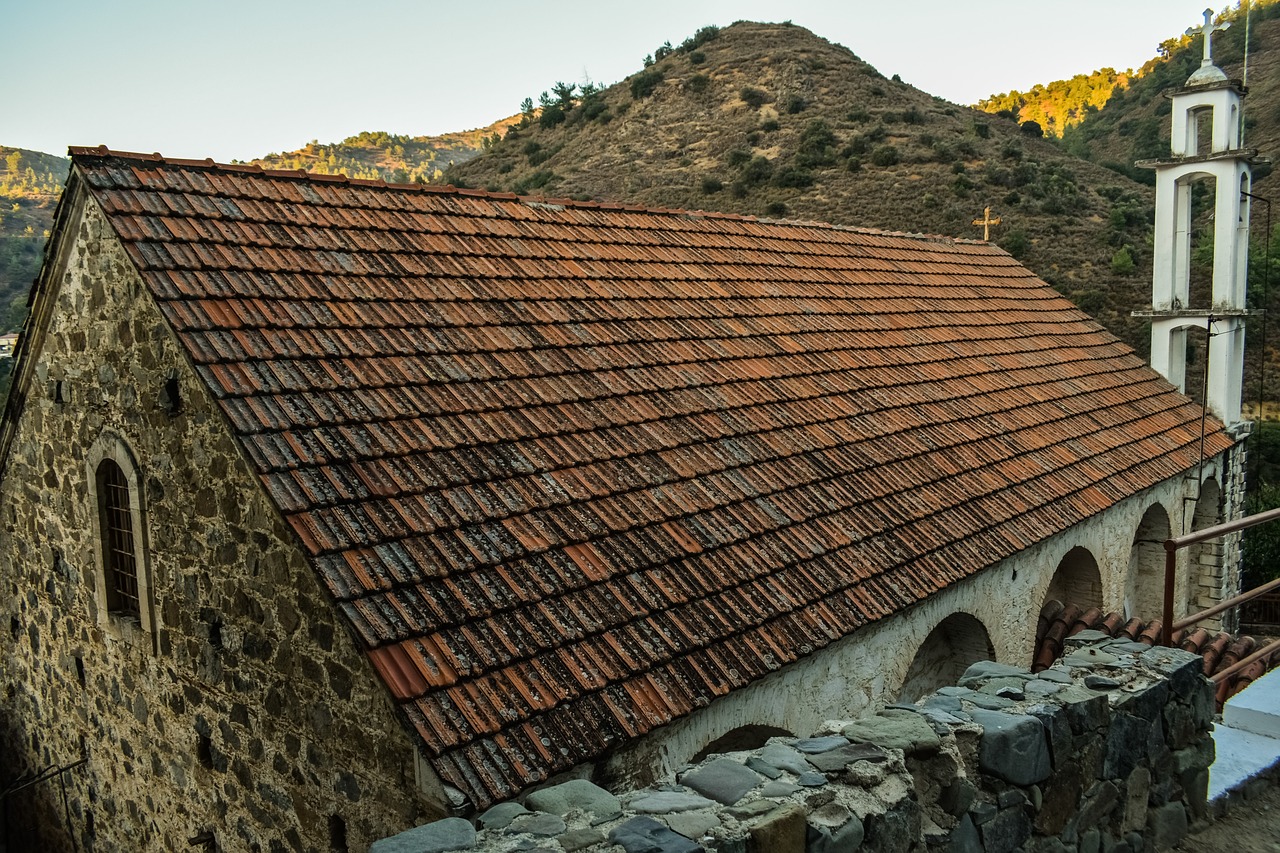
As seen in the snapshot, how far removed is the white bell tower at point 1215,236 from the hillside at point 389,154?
53274 millimetres

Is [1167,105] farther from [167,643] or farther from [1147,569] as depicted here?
[167,643]

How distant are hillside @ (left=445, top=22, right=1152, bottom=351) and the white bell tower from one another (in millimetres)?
12643

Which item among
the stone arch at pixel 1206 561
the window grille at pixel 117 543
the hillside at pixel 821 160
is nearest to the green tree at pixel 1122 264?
the hillside at pixel 821 160

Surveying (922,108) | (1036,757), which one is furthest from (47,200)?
(1036,757)

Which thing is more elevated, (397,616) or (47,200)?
(47,200)

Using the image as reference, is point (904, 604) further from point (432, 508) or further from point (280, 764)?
point (280, 764)

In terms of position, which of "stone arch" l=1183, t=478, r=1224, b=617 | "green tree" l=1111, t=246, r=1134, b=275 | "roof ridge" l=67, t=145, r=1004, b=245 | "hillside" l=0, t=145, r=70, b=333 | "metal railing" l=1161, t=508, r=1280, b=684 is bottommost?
"stone arch" l=1183, t=478, r=1224, b=617

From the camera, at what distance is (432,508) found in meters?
4.82

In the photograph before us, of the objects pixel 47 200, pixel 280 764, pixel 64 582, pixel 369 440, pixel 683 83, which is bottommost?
pixel 280 764

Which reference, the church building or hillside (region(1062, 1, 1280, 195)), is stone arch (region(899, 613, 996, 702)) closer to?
the church building

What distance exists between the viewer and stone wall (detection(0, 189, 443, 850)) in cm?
444

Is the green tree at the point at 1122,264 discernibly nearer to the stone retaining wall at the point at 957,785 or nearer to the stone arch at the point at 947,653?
the stone arch at the point at 947,653

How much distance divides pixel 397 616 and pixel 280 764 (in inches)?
52.6

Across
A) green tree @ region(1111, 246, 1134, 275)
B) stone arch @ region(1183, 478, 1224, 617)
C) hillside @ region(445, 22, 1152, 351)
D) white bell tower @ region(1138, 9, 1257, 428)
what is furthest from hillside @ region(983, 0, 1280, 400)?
stone arch @ region(1183, 478, 1224, 617)
